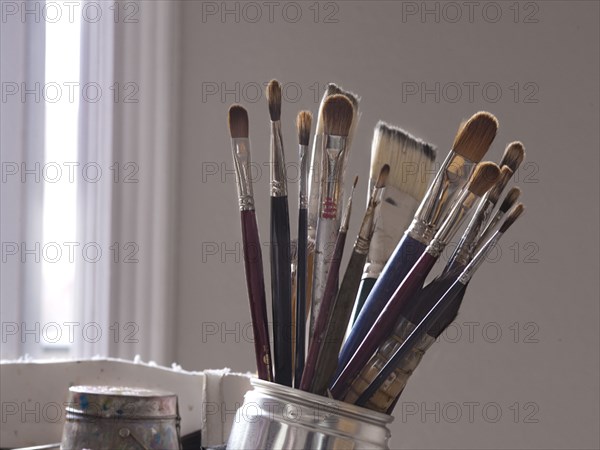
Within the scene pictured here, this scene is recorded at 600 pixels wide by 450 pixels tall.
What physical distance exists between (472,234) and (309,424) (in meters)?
0.15

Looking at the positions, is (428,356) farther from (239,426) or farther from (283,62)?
(239,426)

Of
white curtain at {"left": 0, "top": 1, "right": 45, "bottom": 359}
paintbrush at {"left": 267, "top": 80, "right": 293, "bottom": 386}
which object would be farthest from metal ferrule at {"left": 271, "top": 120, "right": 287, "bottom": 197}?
white curtain at {"left": 0, "top": 1, "right": 45, "bottom": 359}

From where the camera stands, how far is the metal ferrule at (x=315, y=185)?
1.77 feet

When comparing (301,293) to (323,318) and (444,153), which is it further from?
(444,153)

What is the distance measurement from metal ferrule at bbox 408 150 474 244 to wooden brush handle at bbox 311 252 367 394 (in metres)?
0.05

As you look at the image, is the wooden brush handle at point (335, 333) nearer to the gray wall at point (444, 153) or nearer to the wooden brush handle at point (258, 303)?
the wooden brush handle at point (258, 303)

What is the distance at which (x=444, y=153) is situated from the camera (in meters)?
1.02

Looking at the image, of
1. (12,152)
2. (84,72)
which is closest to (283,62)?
(84,72)

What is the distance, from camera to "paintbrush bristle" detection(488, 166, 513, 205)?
0.49 m

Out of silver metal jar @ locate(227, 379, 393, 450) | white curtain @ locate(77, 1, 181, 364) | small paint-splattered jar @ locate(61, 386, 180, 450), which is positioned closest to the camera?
silver metal jar @ locate(227, 379, 393, 450)

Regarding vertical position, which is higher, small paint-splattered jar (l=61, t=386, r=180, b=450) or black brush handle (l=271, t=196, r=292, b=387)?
black brush handle (l=271, t=196, r=292, b=387)

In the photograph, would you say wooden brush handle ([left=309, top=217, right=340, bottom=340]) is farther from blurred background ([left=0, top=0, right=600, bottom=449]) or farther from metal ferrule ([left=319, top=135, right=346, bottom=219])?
blurred background ([left=0, top=0, right=600, bottom=449])

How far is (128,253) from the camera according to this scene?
97cm

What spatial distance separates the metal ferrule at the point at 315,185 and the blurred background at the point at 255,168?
416 mm
